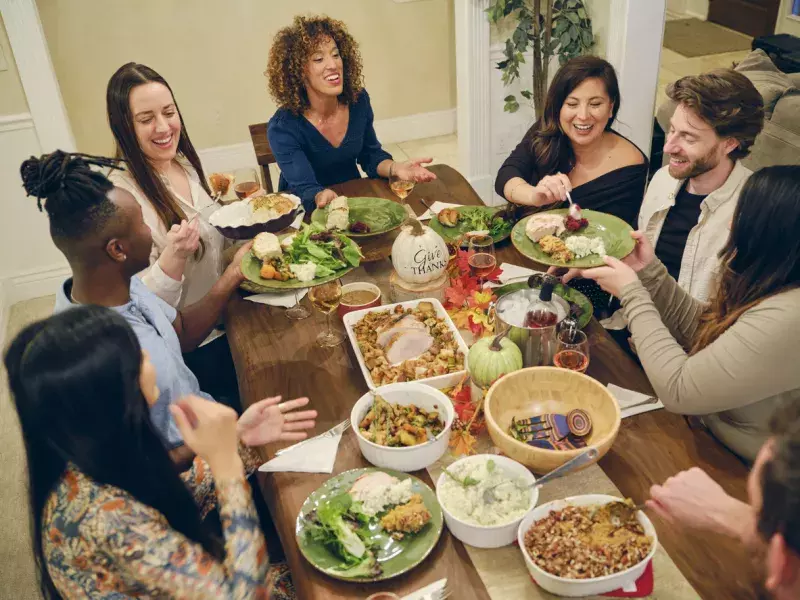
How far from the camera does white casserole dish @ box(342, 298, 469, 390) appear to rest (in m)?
1.62

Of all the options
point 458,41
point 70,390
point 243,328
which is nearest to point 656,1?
point 458,41

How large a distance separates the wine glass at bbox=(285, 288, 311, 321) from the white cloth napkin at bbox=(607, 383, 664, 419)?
0.88 m

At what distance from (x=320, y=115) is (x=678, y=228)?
1.55m

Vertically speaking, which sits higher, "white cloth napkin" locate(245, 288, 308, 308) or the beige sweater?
the beige sweater

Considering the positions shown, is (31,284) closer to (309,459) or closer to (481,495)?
(309,459)

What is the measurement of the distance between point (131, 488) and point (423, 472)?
566mm

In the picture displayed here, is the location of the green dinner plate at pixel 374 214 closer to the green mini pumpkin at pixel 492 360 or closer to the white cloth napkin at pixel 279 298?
the white cloth napkin at pixel 279 298

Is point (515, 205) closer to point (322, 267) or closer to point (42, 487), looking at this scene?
point (322, 267)

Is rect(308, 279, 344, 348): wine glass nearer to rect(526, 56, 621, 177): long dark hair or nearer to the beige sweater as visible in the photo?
the beige sweater

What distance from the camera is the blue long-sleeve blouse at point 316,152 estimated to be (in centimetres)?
287

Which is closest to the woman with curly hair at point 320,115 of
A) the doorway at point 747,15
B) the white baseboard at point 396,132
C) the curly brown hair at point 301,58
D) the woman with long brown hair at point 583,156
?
the curly brown hair at point 301,58

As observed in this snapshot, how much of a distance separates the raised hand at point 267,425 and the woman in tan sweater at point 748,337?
0.79m

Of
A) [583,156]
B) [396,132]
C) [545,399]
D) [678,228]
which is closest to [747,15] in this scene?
[396,132]

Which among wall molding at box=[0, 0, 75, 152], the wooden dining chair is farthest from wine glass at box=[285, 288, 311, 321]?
wall molding at box=[0, 0, 75, 152]
